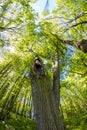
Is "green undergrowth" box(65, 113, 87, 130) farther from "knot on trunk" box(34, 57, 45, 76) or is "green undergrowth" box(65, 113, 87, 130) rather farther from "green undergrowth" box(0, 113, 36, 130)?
"knot on trunk" box(34, 57, 45, 76)

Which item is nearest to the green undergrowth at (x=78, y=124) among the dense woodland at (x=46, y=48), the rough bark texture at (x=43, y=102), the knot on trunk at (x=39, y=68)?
the dense woodland at (x=46, y=48)

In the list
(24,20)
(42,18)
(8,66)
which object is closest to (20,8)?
(24,20)

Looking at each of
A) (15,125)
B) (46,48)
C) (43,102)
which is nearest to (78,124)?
(15,125)

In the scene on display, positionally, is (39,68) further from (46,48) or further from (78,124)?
(78,124)

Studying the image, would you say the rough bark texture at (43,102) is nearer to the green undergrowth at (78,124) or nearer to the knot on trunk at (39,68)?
the knot on trunk at (39,68)

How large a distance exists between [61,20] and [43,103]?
336 inches

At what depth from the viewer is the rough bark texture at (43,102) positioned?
544 centimetres

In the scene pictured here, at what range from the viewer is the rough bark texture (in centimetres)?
544

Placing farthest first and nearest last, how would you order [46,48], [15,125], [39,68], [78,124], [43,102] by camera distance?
1. [15,125]
2. [78,124]
3. [46,48]
4. [39,68]
5. [43,102]

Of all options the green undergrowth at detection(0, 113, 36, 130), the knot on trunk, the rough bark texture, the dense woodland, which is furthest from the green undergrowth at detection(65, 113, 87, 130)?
the knot on trunk

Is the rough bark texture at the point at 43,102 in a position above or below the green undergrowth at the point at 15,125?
below

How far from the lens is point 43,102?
564 cm

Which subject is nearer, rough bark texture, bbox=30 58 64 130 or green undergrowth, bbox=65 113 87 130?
rough bark texture, bbox=30 58 64 130

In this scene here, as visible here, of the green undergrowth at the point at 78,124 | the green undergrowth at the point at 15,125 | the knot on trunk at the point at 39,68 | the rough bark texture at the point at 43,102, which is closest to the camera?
the rough bark texture at the point at 43,102
